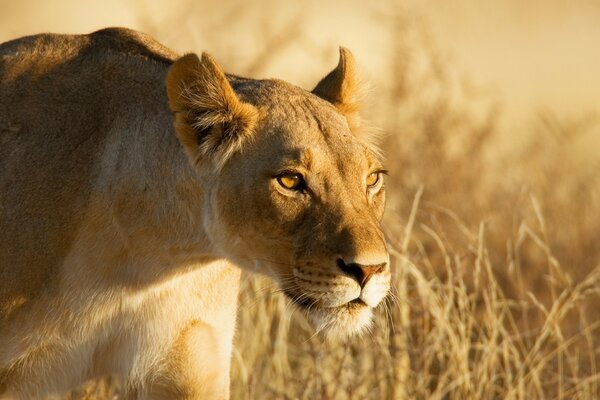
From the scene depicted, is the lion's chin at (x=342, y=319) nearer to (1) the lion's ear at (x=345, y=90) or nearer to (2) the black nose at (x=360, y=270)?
(2) the black nose at (x=360, y=270)

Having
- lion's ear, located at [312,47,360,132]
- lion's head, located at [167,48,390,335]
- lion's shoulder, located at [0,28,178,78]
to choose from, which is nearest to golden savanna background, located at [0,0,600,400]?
lion's ear, located at [312,47,360,132]

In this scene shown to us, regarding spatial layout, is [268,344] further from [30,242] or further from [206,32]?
[206,32]

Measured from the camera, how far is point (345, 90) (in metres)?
Result: 5.65

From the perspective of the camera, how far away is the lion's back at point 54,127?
5.21m

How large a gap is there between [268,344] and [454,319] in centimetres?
125

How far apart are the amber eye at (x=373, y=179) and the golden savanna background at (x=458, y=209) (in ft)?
1.65

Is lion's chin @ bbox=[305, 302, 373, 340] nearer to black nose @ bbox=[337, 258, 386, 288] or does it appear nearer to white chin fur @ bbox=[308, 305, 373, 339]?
white chin fur @ bbox=[308, 305, 373, 339]

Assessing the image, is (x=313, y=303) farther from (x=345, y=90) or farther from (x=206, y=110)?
(x=345, y=90)

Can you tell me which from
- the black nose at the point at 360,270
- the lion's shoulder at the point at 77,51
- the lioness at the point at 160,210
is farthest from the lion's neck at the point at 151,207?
the black nose at the point at 360,270

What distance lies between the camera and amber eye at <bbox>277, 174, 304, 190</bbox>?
4848mm

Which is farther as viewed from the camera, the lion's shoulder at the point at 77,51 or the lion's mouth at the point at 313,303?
the lion's shoulder at the point at 77,51

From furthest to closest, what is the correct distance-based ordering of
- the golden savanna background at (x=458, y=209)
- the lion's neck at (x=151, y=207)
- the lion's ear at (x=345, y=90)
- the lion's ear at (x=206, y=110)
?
1. the golden savanna background at (x=458, y=209)
2. the lion's ear at (x=345, y=90)
3. the lion's neck at (x=151, y=207)
4. the lion's ear at (x=206, y=110)

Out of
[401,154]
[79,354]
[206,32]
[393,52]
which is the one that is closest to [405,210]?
[401,154]

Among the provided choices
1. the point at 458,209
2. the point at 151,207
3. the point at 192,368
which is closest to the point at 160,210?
the point at 151,207
